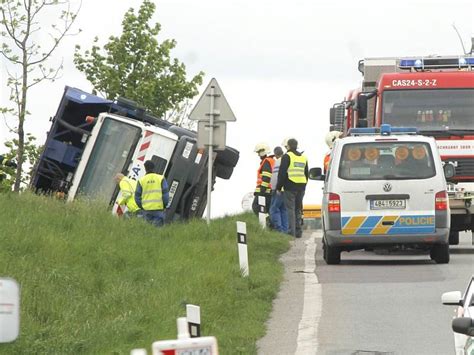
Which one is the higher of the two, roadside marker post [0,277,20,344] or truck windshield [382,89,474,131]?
truck windshield [382,89,474,131]

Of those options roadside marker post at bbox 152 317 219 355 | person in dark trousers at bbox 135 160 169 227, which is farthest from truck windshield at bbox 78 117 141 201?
roadside marker post at bbox 152 317 219 355

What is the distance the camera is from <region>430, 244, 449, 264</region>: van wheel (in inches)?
830

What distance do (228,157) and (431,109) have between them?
20.9 ft

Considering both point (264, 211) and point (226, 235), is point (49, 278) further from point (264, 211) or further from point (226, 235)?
point (264, 211)

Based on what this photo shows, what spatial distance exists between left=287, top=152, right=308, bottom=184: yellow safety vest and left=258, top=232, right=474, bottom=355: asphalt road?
11.5 ft

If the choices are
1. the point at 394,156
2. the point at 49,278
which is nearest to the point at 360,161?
the point at 394,156

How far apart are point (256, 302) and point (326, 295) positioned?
5.09ft

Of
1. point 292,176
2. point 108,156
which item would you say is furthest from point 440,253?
point 108,156

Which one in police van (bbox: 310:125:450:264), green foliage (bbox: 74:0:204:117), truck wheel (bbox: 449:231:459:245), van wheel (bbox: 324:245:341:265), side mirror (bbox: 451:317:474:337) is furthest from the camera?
green foliage (bbox: 74:0:204:117)

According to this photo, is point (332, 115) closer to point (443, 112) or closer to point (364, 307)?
point (443, 112)

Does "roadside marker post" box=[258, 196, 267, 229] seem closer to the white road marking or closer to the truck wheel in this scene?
the truck wheel

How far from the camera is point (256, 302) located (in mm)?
15547

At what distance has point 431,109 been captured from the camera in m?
25.5

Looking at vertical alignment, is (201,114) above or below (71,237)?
above
